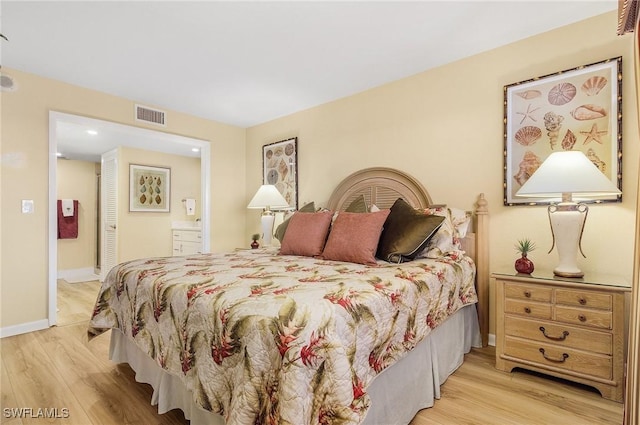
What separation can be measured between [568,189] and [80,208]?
738 centimetres

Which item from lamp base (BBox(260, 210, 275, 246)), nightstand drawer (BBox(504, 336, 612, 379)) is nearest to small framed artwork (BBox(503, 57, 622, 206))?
nightstand drawer (BBox(504, 336, 612, 379))

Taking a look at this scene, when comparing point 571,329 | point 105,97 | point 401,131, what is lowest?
point 571,329

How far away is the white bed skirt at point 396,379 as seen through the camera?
4.61 feet

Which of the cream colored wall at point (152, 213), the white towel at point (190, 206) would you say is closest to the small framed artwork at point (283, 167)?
the white towel at point (190, 206)

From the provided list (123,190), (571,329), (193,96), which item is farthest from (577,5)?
(123,190)

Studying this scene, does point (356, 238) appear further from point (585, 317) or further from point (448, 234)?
point (585, 317)

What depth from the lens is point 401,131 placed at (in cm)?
312

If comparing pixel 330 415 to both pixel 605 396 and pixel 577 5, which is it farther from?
pixel 577 5

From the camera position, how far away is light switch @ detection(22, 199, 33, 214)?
9.79ft

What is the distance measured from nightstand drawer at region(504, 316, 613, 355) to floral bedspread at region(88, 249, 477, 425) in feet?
1.36

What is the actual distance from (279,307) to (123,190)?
16.8ft

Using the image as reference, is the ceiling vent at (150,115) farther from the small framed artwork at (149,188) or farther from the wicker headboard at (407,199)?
the wicker headboard at (407,199)

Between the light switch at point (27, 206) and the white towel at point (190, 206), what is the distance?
2929 mm

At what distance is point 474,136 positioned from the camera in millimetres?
2672
